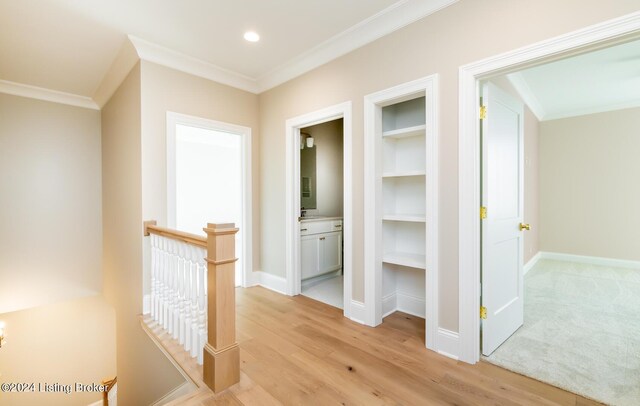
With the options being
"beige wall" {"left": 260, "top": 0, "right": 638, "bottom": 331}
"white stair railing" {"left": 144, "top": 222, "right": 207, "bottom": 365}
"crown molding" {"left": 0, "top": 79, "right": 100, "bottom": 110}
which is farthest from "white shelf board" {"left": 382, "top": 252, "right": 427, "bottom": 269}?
"crown molding" {"left": 0, "top": 79, "right": 100, "bottom": 110}

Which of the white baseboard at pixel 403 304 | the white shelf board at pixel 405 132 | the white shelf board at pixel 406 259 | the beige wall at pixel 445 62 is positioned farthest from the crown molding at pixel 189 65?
the white baseboard at pixel 403 304

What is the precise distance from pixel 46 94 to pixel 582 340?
669cm

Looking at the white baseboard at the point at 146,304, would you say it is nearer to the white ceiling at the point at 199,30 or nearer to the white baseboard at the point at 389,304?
the white baseboard at the point at 389,304

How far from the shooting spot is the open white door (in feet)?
6.88

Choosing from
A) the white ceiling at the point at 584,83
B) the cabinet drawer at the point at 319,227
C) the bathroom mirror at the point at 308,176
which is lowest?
the cabinet drawer at the point at 319,227

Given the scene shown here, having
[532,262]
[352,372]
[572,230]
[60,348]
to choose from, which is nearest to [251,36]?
[352,372]

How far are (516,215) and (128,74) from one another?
4.25m

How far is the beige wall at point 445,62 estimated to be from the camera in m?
1.69

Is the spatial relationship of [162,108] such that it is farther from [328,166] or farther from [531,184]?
[531,184]

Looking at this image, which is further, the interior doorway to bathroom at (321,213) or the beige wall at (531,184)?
the beige wall at (531,184)

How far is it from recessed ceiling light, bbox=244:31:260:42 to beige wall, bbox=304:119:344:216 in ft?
6.04

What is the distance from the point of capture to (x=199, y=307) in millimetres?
1984

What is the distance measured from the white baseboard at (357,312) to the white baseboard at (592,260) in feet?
16.2

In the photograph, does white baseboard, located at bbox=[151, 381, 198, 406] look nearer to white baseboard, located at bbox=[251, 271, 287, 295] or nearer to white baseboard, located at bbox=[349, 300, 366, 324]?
white baseboard, located at bbox=[349, 300, 366, 324]
